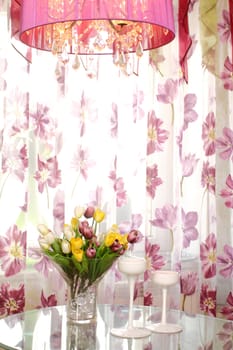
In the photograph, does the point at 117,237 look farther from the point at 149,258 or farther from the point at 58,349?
the point at 149,258

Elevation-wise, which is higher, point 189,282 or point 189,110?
point 189,110

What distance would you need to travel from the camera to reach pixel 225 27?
2.86 meters

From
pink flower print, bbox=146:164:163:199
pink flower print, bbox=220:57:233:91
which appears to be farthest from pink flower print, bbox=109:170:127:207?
pink flower print, bbox=220:57:233:91

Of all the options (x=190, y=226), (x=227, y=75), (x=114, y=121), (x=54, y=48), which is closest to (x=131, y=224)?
(x=190, y=226)

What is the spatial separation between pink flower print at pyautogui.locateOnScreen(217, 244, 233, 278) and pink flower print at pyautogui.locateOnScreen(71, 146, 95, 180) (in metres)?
0.78

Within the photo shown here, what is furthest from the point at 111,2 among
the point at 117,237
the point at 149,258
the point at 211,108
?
the point at 149,258

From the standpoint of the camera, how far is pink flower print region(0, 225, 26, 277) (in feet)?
8.55

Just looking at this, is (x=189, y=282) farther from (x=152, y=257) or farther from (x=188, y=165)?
(x=188, y=165)

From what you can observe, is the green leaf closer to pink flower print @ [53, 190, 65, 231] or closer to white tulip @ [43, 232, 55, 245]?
white tulip @ [43, 232, 55, 245]

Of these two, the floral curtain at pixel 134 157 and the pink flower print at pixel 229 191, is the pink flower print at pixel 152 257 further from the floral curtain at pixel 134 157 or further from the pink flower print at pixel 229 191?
the pink flower print at pixel 229 191

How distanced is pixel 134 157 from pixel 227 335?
3.46ft

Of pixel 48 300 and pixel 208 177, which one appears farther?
pixel 208 177

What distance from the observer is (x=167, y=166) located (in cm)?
283

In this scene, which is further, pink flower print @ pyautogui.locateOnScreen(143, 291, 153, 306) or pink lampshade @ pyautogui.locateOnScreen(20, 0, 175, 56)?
pink flower print @ pyautogui.locateOnScreen(143, 291, 153, 306)
